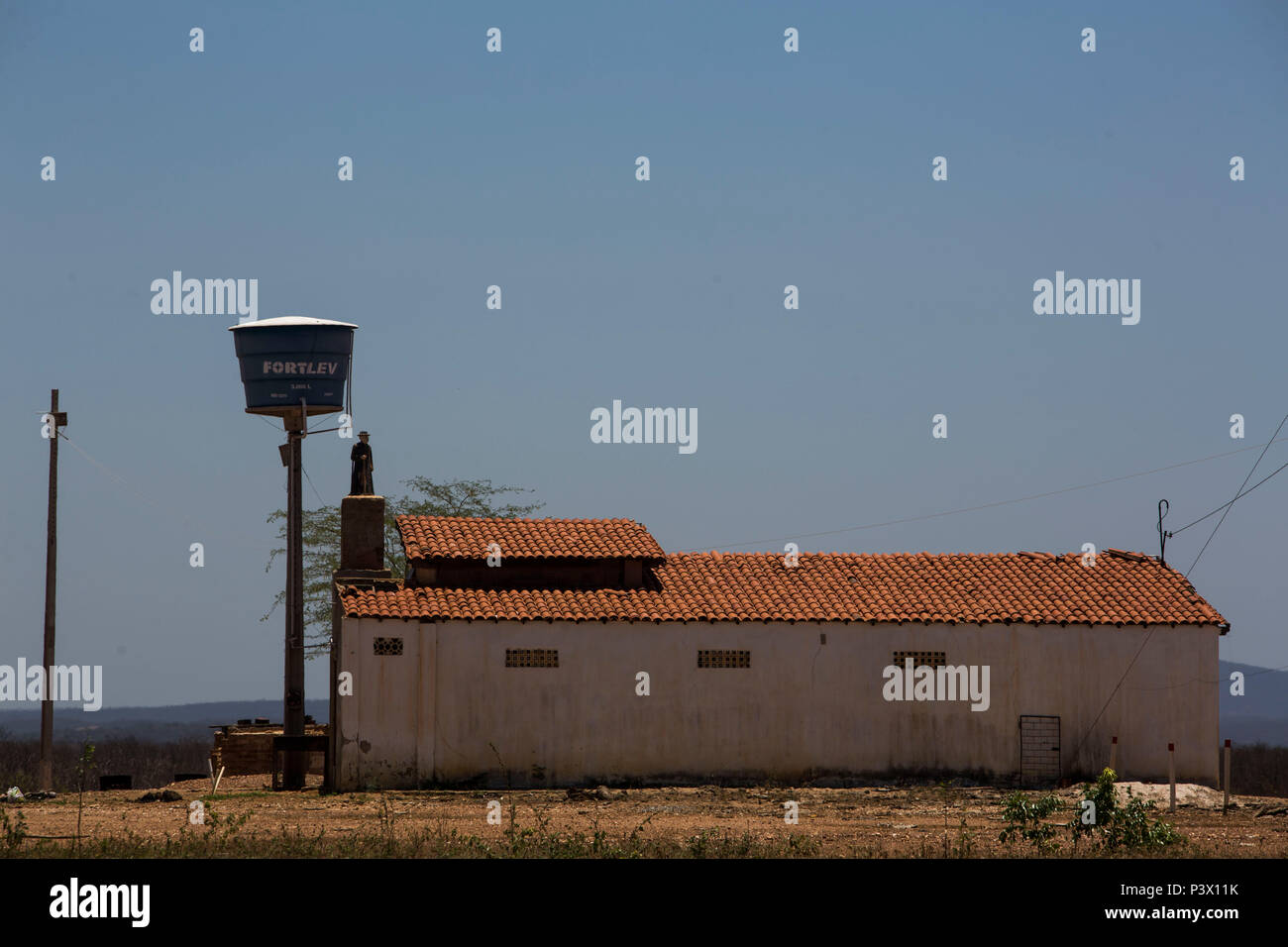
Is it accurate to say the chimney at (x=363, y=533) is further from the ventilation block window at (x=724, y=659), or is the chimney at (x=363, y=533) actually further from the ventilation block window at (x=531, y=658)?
the ventilation block window at (x=724, y=659)

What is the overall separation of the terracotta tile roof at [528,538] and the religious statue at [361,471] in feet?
3.79

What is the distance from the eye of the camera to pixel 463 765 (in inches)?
1342

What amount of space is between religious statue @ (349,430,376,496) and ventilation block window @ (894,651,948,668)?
12.6 meters

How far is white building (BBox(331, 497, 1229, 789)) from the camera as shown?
3416 cm

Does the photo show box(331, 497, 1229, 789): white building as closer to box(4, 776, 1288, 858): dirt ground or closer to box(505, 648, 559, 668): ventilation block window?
box(505, 648, 559, 668): ventilation block window

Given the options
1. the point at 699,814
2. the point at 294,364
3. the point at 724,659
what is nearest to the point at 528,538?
the point at 724,659

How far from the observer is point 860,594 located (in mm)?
37062

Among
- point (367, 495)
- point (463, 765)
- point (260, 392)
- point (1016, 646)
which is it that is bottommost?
point (463, 765)

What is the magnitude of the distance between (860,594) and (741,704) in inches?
155
